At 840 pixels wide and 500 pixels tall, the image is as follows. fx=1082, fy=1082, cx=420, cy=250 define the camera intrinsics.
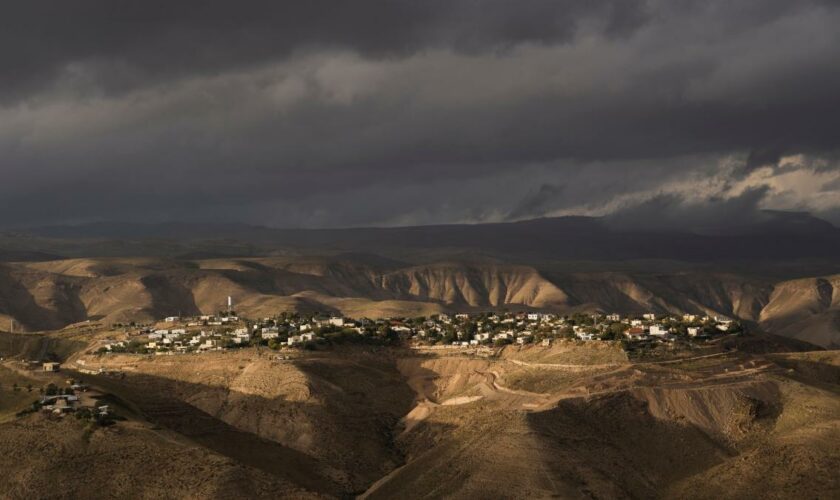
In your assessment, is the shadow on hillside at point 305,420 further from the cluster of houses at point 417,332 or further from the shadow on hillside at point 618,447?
the cluster of houses at point 417,332

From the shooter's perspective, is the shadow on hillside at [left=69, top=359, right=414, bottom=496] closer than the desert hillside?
No

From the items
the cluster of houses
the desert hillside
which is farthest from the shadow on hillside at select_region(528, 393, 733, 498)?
the cluster of houses

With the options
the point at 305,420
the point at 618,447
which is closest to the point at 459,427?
the point at 618,447

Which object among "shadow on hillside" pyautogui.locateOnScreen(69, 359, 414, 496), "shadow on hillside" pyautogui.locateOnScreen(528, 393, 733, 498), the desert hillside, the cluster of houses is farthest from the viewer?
the cluster of houses

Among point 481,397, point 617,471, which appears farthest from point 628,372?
point 617,471

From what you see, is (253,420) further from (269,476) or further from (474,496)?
(474,496)

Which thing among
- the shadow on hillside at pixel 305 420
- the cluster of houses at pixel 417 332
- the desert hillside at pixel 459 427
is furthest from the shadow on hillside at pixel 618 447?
the cluster of houses at pixel 417 332

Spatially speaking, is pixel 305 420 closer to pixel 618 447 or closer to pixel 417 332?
pixel 618 447

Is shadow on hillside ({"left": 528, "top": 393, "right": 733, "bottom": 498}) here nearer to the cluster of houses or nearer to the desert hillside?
the desert hillside

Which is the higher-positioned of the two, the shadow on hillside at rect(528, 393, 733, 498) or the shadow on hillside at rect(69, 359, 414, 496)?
the shadow on hillside at rect(528, 393, 733, 498)
